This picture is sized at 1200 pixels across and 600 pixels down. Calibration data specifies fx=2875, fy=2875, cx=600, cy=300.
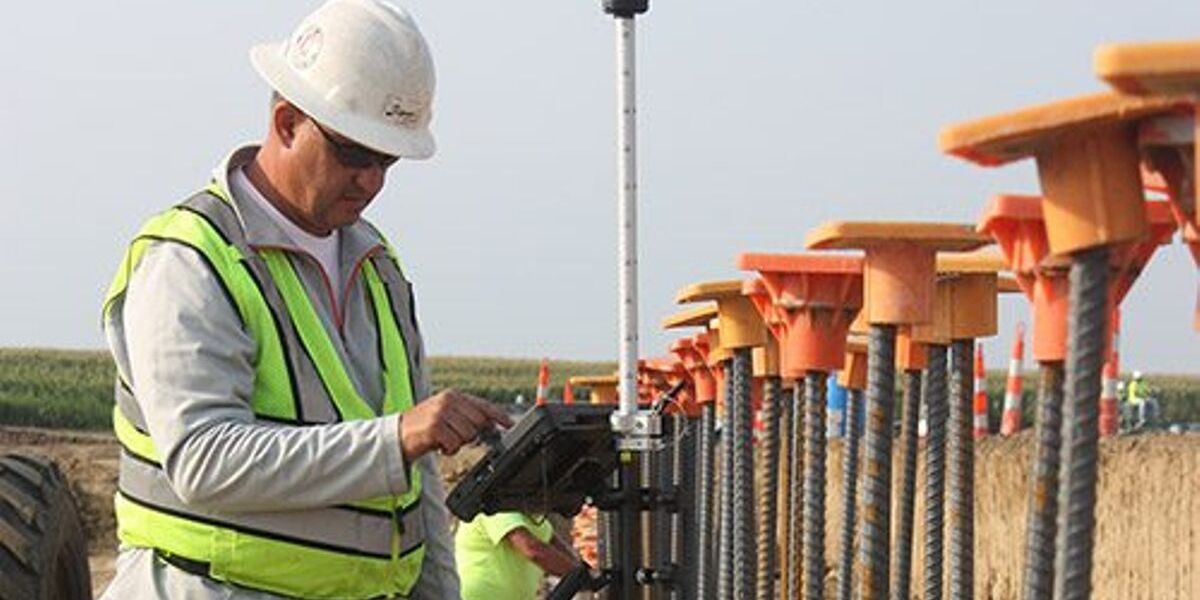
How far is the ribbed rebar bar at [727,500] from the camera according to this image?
28.9ft

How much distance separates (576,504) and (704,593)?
417 cm

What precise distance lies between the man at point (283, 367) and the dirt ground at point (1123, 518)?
577cm

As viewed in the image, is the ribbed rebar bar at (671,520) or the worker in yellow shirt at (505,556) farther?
the worker in yellow shirt at (505,556)

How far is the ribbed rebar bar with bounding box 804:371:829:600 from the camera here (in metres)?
6.08

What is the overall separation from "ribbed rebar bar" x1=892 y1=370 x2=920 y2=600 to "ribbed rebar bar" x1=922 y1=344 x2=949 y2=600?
0.13 meters

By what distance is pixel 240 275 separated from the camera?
15.3 feet

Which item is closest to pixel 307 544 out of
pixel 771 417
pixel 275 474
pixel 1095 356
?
pixel 275 474

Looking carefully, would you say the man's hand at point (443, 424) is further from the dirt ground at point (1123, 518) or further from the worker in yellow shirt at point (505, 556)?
the dirt ground at point (1123, 518)

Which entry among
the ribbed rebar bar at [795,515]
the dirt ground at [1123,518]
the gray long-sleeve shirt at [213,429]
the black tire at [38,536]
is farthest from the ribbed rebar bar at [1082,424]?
the dirt ground at [1123,518]

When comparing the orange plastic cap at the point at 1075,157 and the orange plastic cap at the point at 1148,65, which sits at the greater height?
the orange plastic cap at the point at 1148,65

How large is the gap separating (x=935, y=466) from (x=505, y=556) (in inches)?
157

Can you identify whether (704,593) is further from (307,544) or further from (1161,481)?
(307,544)

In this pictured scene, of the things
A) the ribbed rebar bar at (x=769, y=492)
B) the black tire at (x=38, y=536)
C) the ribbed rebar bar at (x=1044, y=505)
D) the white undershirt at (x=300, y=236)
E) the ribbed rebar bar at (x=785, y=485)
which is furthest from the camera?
the ribbed rebar bar at (x=785, y=485)

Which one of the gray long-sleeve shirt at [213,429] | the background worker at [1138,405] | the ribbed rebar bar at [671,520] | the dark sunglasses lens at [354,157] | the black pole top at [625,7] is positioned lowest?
the background worker at [1138,405]
